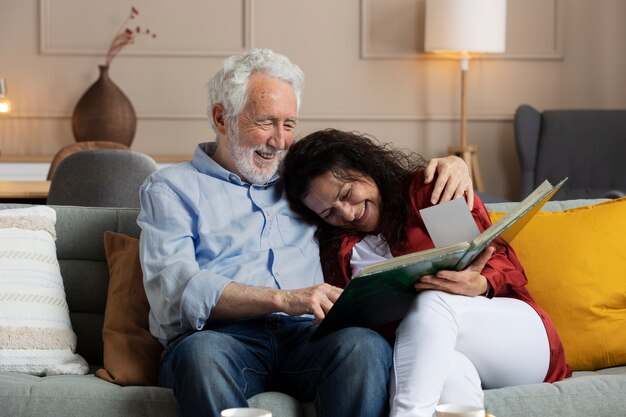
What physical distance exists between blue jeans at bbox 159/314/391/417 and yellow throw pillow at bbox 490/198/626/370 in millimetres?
649

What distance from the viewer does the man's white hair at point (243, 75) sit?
2463mm

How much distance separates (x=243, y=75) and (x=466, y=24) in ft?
10.4

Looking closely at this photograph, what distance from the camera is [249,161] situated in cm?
245

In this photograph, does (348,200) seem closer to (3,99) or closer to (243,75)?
(243,75)

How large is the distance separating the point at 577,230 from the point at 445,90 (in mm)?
3435

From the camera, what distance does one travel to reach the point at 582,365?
2.48 metres

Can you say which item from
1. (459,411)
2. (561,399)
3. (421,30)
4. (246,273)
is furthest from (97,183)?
(421,30)

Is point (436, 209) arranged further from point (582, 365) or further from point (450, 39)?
point (450, 39)

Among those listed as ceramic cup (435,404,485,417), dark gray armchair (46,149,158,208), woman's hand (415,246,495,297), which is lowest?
ceramic cup (435,404,485,417)

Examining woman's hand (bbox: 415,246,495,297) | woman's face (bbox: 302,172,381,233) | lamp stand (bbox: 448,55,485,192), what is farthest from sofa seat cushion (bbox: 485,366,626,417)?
lamp stand (bbox: 448,55,485,192)

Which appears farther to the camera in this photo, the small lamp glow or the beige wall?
the beige wall

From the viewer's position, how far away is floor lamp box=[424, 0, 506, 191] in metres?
5.38

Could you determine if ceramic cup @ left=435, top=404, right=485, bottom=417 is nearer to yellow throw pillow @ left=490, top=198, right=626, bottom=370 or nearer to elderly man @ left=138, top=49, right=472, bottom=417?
elderly man @ left=138, top=49, right=472, bottom=417

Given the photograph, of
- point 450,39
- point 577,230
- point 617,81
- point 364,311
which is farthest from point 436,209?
point 617,81
